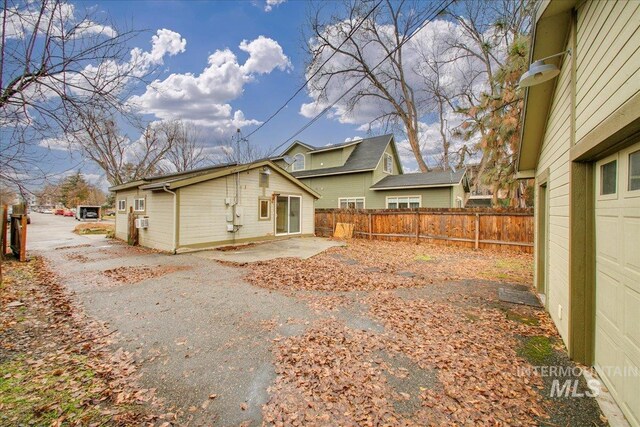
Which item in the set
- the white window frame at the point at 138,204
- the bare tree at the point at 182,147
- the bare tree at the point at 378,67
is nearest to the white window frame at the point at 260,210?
the white window frame at the point at 138,204

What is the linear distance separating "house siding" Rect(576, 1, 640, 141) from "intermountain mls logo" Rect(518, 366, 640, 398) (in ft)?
7.06

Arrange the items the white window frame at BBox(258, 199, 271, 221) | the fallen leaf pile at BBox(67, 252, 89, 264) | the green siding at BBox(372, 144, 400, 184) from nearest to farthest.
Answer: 1. the fallen leaf pile at BBox(67, 252, 89, 264)
2. the white window frame at BBox(258, 199, 271, 221)
3. the green siding at BBox(372, 144, 400, 184)

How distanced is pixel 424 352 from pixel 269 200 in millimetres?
10305

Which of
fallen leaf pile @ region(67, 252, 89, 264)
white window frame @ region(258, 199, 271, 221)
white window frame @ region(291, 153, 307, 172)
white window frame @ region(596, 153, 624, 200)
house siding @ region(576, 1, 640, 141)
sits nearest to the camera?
house siding @ region(576, 1, 640, 141)

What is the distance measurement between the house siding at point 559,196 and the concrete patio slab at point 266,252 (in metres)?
6.54

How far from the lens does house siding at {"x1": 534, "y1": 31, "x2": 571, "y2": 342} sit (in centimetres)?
322

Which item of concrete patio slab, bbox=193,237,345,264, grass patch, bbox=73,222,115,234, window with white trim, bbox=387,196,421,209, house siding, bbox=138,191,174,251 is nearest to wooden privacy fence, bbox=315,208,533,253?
concrete patio slab, bbox=193,237,345,264

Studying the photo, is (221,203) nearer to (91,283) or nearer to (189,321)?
(91,283)

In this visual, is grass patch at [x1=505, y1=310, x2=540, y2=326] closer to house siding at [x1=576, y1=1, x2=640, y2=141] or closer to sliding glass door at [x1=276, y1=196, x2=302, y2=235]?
house siding at [x1=576, y1=1, x2=640, y2=141]

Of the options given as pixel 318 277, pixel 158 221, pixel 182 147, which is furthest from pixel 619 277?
pixel 182 147

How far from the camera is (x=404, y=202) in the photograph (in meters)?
16.7

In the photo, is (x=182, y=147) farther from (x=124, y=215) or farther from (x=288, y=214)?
(x=288, y=214)

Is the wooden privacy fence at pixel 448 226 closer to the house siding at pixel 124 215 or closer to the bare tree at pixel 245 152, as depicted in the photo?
the bare tree at pixel 245 152

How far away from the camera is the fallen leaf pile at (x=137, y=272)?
6281 millimetres
